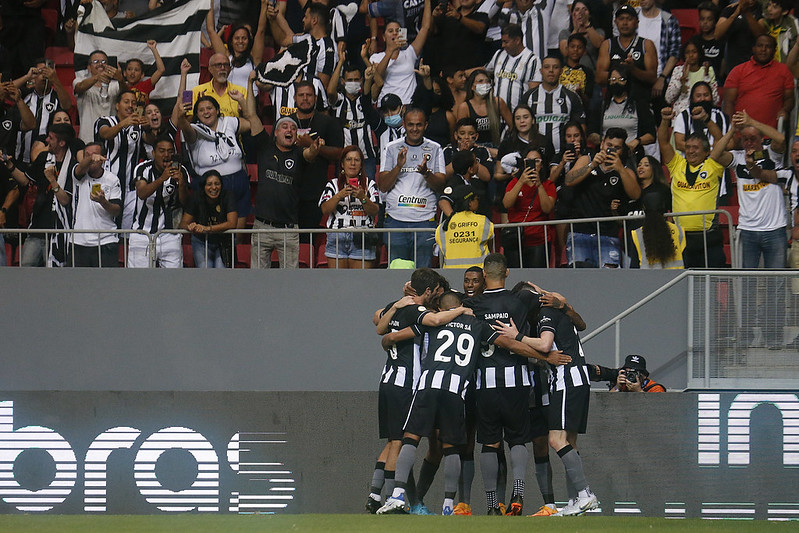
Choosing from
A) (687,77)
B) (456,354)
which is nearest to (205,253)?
(456,354)

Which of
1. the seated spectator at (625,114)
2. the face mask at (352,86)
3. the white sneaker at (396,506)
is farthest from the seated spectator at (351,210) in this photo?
the white sneaker at (396,506)

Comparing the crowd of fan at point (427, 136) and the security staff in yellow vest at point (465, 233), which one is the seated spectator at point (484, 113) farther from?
the security staff in yellow vest at point (465, 233)

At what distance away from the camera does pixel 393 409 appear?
8.70 meters

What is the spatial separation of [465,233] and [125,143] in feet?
13.8

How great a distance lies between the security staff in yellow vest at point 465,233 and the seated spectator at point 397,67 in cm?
243

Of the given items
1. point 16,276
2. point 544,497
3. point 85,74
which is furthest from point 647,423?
point 85,74

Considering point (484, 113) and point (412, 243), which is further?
point (484, 113)

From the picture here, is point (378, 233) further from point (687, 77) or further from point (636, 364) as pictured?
point (687, 77)

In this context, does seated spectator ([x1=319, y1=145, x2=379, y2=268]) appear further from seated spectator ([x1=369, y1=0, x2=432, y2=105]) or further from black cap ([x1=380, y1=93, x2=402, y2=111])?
seated spectator ([x1=369, y1=0, x2=432, y2=105])

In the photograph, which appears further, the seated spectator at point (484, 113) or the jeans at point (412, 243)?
the seated spectator at point (484, 113)

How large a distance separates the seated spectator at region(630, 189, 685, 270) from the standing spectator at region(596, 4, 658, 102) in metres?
1.99

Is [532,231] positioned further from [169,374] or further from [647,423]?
[169,374]

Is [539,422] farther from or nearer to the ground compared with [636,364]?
nearer to the ground

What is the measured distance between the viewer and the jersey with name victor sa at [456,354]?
843 centimetres
